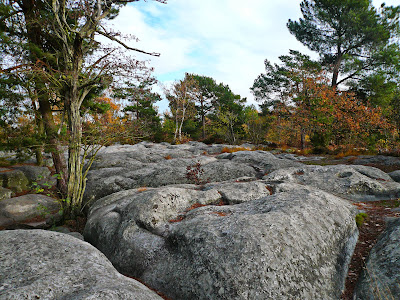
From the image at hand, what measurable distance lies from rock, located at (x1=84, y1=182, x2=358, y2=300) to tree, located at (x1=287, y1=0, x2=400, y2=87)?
86.1ft

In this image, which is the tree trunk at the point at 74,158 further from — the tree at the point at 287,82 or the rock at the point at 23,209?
the tree at the point at 287,82

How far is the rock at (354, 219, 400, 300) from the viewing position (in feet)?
11.2

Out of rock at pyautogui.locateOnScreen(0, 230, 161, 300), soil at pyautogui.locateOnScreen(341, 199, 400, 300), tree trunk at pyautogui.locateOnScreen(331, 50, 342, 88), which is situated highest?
tree trunk at pyautogui.locateOnScreen(331, 50, 342, 88)

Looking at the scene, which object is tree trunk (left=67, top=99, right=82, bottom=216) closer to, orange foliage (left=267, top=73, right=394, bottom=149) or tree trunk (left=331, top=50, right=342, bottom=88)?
orange foliage (left=267, top=73, right=394, bottom=149)

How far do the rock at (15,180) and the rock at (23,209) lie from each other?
443 centimetres

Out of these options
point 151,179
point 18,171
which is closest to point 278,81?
point 151,179

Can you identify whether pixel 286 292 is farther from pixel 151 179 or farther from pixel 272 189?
pixel 151 179

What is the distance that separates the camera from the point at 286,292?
3369mm

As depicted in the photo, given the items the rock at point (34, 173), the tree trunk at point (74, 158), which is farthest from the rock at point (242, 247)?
the rock at point (34, 173)

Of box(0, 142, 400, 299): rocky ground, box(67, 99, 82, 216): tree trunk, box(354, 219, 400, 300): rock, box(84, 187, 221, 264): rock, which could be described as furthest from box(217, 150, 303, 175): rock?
box(67, 99, 82, 216): tree trunk

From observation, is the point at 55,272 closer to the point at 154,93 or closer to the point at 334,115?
the point at 154,93

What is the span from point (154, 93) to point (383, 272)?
770cm

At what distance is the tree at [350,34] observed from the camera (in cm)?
2473

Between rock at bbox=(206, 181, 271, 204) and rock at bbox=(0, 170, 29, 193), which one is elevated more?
rock at bbox=(206, 181, 271, 204)
